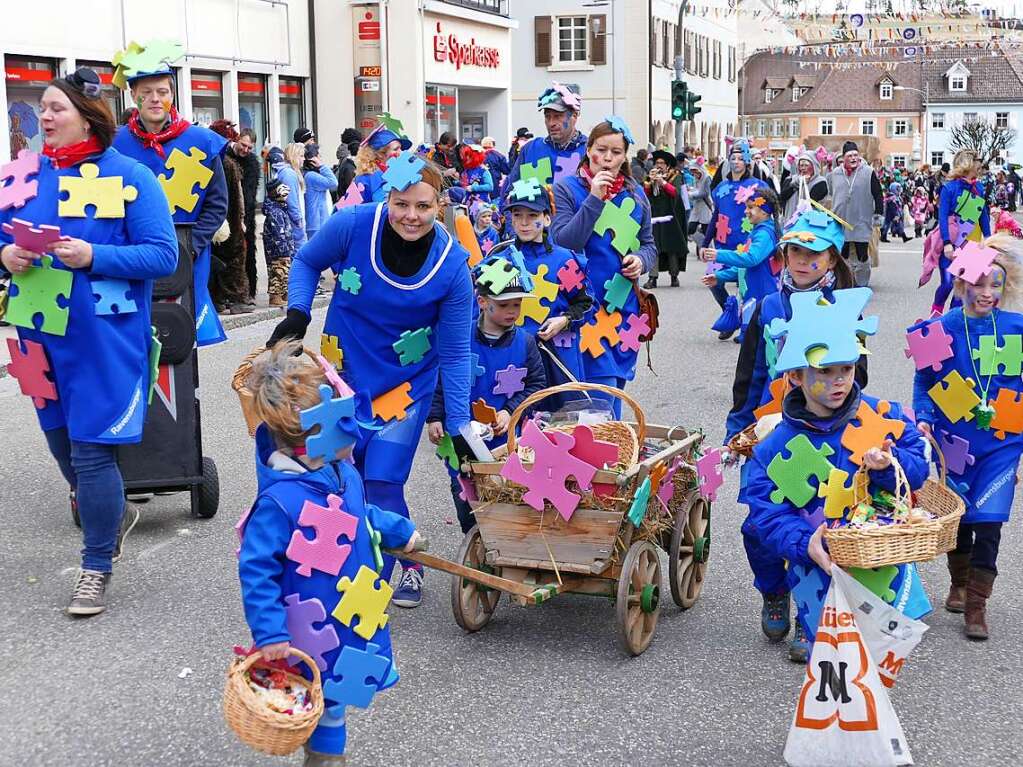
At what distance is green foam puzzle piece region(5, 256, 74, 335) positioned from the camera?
505 cm

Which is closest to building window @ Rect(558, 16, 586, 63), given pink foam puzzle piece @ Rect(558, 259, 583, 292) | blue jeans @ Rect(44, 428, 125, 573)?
pink foam puzzle piece @ Rect(558, 259, 583, 292)

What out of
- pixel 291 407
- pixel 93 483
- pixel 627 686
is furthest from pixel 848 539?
pixel 93 483

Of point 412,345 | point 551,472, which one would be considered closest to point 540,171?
point 412,345

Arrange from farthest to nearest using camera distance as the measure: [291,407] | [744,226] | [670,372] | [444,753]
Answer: [744,226], [670,372], [444,753], [291,407]

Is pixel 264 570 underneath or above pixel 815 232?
underneath

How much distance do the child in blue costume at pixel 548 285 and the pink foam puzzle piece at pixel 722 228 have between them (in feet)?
20.8

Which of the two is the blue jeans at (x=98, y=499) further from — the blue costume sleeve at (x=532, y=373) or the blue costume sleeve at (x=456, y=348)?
the blue costume sleeve at (x=532, y=373)

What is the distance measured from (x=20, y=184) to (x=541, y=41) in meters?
46.5

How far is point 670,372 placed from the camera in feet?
37.1

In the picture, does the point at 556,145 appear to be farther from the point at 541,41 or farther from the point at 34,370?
the point at 541,41

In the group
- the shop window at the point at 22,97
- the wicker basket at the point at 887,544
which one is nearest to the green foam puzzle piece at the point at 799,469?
the wicker basket at the point at 887,544

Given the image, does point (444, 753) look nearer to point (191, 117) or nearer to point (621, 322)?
point (621, 322)

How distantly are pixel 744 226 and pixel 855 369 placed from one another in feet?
25.6

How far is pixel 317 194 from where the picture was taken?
16.6 metres
